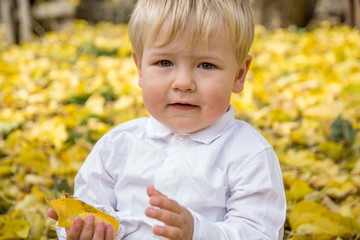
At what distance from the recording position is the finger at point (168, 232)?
3.27 ft

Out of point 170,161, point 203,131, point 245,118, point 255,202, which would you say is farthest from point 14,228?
point 245,118

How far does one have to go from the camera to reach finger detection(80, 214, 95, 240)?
3.61 feet

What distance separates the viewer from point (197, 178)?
50.3 inches

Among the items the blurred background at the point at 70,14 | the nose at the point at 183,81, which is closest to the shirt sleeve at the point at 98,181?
the nose at the point at 183,81

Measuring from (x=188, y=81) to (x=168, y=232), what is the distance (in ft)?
1.41

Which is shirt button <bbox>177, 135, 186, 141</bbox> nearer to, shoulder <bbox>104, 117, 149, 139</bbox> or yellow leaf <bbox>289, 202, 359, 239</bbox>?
shoulder <bbox>104, 117, 149, 139</bbox>

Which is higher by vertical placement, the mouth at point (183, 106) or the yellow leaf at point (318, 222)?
the mouth at point (183, 106)

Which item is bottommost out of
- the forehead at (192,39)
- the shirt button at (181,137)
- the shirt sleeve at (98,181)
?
the shirt sleeve at (98,181)

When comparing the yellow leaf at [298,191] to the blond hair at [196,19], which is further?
the yellow leaf at [298,191]

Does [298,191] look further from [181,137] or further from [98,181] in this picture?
[98,181]

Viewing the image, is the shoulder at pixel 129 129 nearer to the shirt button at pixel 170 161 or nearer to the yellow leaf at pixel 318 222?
the shirt button at pixel 170 161

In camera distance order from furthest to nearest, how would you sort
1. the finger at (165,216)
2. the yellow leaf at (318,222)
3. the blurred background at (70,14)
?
the blurred background at (70,14), the yellow leaf at (318,222), the finger at (165,216)

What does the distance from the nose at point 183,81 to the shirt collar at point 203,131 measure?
18 centimetres

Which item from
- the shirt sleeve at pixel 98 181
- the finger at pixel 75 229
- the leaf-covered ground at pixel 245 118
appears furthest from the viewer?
the leaf-covered ground at pixel 245 118
